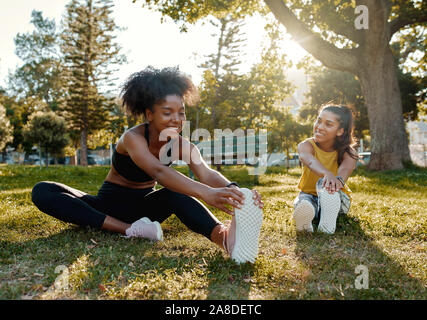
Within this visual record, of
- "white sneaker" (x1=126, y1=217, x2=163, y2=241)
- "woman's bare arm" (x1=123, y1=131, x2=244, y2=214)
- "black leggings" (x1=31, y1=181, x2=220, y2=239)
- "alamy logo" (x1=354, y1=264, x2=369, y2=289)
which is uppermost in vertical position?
"woman's bare arm" (x1=123, y1=131, x2=244, y2=214)

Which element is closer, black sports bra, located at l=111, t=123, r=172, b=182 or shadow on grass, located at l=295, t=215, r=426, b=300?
shadow on grass, located at l=295, t=215, r=426, b=300

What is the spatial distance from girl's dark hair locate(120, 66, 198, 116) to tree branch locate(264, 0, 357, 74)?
26.3 feet

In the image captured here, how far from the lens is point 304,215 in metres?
3.12

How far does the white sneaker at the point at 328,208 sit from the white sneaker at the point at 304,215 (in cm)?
12

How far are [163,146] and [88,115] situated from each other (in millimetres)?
25867

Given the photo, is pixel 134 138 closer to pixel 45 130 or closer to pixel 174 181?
pixel 174 181

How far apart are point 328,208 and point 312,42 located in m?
7.82

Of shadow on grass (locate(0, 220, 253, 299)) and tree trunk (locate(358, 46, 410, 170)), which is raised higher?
tree trunk (locate(358, 46, 410, 170))

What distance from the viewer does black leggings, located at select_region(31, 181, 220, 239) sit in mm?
2617

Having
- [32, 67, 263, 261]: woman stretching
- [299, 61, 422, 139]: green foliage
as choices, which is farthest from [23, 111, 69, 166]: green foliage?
[32, 67, 263, 261]: woman stretching

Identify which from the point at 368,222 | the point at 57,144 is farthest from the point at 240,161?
the point at 57,144

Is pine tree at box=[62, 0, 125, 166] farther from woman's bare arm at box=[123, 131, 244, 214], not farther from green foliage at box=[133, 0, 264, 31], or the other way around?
woman's bare arm at box=[123, 131, 244, 214]
